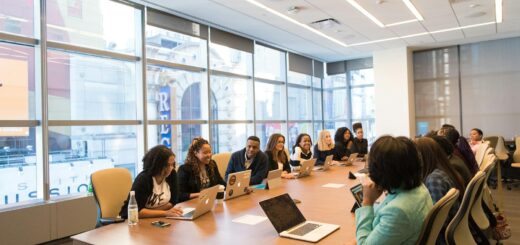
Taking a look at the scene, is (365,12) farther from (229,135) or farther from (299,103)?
(299,103)

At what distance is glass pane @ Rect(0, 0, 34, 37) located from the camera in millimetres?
3959

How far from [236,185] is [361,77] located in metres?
7.33

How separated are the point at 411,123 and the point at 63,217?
286 inches

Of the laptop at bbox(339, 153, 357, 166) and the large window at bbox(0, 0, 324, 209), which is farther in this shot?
the laptop at bbox(339, 153, 357, 166)

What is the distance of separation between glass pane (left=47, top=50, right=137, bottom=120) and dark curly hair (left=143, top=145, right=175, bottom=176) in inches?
90.7

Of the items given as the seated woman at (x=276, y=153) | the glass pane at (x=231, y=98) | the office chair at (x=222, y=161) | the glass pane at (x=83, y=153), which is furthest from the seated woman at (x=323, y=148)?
the glass pane at (x=83, y=153)

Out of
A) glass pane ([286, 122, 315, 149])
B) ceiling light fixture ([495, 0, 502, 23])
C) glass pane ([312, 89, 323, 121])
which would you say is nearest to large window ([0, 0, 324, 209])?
glass pane ([286, 122, 315, 149])

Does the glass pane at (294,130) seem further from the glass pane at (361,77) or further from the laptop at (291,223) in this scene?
the laptop at (291,223)

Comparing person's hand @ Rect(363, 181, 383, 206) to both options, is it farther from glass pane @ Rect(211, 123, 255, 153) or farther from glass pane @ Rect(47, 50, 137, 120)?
glass pane @ Rect(211, 123, 255, 153)

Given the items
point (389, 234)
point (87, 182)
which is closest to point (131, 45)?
point (87, 182)

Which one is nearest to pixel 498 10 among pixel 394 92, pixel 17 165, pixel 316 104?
pixel 394 92

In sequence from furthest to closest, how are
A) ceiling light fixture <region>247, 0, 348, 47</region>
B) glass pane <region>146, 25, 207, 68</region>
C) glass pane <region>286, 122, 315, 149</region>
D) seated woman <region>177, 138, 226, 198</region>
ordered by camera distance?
glass pane <region>286, 122, 315, 149</region> → glass pane <region>146, 25, 207, 68</region> → ceiling light fixture <region>247, 0, 348, 47</region> → seated woman <region>177, 138, 226, 198</region>

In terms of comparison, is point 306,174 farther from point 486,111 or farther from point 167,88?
point 486,111

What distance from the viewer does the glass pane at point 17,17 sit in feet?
13.0
